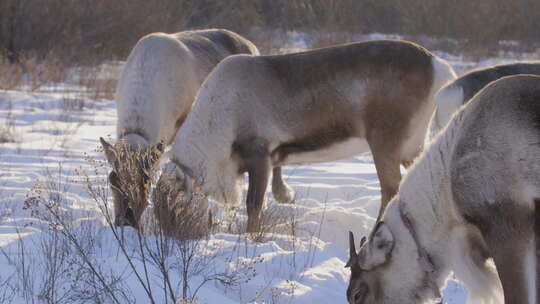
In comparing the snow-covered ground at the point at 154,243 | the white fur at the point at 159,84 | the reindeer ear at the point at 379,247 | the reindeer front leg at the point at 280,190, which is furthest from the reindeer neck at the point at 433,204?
the reindeer front leg at the point at 280,190

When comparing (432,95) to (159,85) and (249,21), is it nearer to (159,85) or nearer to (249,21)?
(159,85)

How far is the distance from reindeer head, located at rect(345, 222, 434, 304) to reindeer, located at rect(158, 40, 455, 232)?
99.4 inches

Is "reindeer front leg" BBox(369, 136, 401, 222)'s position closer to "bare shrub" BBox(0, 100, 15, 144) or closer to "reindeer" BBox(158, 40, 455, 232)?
"reindeer" BBox(158, 40, 455, 232)

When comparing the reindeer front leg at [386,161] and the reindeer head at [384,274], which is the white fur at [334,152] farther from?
the reindeer head at [384,274]

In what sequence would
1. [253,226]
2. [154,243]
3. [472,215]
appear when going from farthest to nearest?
[253,226] < [154,243] < [472,215]

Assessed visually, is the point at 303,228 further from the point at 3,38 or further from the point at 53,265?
the point at 3,38

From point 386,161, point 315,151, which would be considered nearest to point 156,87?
point 315,151

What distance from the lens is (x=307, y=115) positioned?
273 inches

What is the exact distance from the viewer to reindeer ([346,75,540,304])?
3.57m

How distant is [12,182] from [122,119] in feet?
4.02

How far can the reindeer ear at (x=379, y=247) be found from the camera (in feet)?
13.2

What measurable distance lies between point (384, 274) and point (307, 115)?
3012 mm

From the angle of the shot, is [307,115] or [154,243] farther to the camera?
[307,115]

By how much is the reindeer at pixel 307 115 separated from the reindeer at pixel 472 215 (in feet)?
8.63
